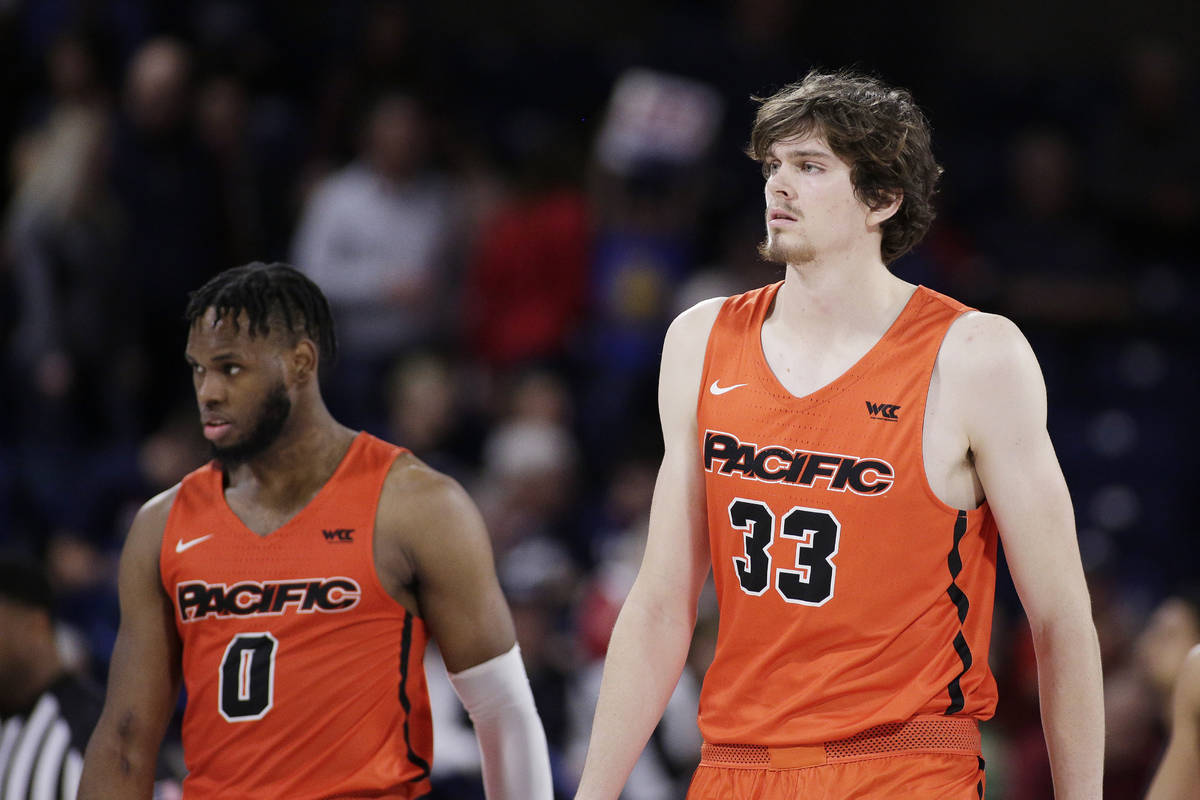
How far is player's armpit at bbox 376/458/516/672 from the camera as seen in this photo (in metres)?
4.23

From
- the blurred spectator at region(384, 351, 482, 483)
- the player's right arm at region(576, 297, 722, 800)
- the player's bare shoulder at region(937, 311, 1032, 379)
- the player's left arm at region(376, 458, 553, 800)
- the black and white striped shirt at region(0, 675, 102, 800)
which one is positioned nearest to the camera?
the player's bare shoulder at region(937, 311, 1032, 379)

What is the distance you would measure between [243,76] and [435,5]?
7.14 feet

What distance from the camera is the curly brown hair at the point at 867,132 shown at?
3605 mm

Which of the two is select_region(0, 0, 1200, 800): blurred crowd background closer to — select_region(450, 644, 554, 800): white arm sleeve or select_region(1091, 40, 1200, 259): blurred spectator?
select_region(1091, 40, 1200, 259): blurred spectator

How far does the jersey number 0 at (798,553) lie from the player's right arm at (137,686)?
5.49ft

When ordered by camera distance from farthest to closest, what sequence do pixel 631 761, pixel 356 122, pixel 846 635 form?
pixel 356 122 < pixel 631 761 < pixel 846 635

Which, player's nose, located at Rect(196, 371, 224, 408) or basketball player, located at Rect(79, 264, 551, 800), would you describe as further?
player's nose, located at Rect(196, 371, 224, 408)

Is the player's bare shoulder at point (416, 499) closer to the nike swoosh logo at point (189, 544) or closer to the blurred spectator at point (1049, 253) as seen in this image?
the nike swoosh logo at point (189, 544)

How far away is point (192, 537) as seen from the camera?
14.2ft

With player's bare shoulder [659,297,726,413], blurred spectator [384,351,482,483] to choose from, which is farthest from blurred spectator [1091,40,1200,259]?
player's bare shoulder [659,297,726,413]

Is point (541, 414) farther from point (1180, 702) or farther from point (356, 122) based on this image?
point (1180, 702)

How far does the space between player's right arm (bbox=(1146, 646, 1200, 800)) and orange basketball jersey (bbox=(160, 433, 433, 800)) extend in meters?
1.86

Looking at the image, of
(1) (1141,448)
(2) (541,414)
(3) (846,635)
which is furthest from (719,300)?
(1) (1141,448)

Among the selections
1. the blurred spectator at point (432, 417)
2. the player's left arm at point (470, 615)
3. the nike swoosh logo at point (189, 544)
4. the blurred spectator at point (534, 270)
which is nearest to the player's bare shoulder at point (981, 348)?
the player's left arm at point (470, 615)
